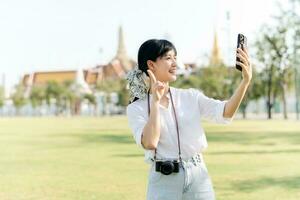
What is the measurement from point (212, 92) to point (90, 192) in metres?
51.8

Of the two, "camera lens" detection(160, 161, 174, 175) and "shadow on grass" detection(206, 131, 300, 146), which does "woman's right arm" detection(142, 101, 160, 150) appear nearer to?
"camera lens" detection(160, 161, 174, 175)

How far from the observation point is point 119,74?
107 meters

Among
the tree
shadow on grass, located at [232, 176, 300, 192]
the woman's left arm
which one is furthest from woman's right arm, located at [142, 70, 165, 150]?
the tree

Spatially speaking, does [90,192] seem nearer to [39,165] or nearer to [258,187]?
[258,187]

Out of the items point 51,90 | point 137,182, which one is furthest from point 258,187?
point 51,90

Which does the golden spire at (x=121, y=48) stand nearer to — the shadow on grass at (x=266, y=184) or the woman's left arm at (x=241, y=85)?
the shadow on grass at (x=266, y=184)

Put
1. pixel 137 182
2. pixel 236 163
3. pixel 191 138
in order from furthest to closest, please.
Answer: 1. pixel 236 163
2. pixel 137 182
3. pixel 191 138

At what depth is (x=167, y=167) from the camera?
2947mm

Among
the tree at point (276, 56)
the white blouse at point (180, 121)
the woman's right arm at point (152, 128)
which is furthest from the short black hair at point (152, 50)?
the tree at point (276, 56)

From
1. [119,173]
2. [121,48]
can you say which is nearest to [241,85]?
[119,173]

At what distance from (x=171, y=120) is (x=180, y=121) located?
4 cm

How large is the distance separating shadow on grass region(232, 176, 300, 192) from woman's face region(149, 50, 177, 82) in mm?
5408

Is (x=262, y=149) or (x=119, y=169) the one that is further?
(x=262, y=149)

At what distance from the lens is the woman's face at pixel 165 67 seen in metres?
3.02
